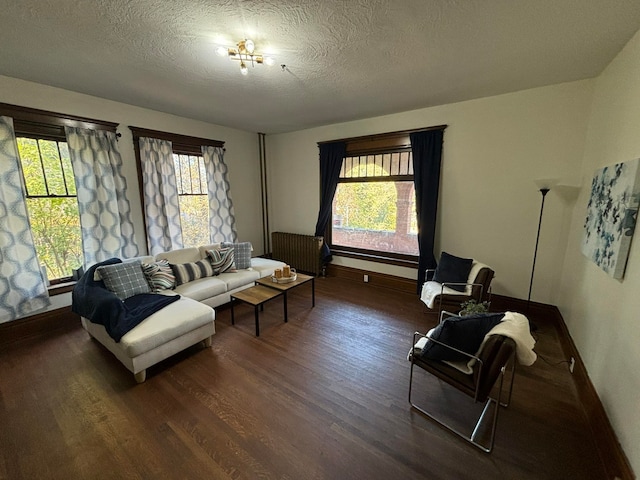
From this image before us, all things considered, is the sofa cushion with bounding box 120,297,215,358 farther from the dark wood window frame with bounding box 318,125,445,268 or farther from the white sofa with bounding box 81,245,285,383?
the dark wood window frame with bounding box 318,125,445,268

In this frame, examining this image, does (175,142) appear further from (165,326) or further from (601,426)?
(601,426)

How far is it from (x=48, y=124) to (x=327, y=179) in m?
3.75

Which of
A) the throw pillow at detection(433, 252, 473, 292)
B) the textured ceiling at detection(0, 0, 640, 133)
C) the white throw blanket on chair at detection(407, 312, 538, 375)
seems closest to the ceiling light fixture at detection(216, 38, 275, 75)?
the textured ceiling at detection(0, 0, 640, 133)

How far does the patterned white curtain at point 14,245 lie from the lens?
8.91 ft

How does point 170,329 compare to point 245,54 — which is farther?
point 170,329

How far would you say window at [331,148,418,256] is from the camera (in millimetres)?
4180

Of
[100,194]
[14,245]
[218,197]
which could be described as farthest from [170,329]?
[218,197]

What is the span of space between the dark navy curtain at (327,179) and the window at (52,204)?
355 centimetres

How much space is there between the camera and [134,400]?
207 cm

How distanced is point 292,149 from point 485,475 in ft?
17.0

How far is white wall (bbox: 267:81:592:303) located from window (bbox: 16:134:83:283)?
4.30 m

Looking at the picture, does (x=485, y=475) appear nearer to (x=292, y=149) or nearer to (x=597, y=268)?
(x=597, y=268)

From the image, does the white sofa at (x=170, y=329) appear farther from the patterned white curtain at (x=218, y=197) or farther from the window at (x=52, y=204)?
the patterned white curtain at (x=218, y=197)

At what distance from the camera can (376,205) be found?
448 cm
